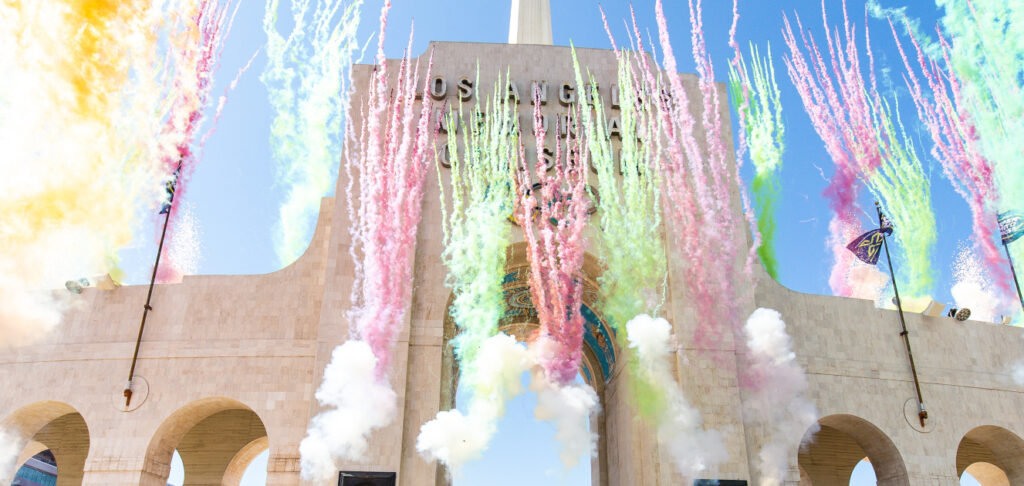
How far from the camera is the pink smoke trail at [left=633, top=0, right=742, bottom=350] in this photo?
21.8 m

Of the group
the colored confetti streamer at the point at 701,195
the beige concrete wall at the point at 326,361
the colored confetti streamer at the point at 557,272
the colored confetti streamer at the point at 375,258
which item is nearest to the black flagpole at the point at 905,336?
Answer: the beige concrete wall at the point at 326,361

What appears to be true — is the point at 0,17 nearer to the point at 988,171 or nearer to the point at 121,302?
the point at 121,302

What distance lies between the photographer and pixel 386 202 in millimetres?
22391

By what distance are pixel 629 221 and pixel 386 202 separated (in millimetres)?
7597

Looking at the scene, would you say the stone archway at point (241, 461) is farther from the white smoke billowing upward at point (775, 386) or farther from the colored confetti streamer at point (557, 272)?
the white smoke billowing upward at point (775, 386)

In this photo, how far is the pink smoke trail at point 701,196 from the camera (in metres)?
21.8

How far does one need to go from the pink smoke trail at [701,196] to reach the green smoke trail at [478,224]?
5.11m

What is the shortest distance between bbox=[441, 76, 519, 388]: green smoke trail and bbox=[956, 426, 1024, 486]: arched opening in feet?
52.2

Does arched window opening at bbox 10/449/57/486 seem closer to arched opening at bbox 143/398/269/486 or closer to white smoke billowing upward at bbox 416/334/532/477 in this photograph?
arched opening at bbox 143/398/269/486

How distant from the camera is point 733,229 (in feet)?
75.0

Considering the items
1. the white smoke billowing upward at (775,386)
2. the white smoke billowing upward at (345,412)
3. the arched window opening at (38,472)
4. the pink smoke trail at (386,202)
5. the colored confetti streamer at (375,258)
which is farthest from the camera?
the arched window opening at (38,472)

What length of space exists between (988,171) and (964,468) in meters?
11.1

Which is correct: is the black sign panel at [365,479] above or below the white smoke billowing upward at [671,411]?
below

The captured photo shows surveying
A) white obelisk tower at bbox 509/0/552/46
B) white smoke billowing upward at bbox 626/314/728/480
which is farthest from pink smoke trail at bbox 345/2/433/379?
white obelisk tower at bbox 509/0/552/46
